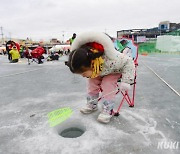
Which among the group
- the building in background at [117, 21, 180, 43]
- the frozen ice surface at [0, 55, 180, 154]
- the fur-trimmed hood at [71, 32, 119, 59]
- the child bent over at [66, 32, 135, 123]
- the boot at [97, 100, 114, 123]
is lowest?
the frozen ice surface at [0, 55, 180, 154]

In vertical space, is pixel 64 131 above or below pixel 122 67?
below

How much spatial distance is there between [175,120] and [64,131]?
1.30 meters

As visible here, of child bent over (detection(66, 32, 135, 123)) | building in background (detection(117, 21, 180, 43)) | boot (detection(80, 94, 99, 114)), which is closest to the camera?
child bent over (detection(66, 32, 135, 123))

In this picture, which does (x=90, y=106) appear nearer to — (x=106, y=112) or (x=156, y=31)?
(x=106, y=112)

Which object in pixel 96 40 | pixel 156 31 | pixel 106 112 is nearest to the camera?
pixel 96 40

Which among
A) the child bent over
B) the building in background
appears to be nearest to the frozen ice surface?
the child bent over

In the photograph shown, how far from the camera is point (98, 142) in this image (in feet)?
5.93

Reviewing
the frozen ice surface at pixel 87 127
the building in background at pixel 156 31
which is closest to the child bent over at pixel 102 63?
the frozen ice surface at pixel 87 127

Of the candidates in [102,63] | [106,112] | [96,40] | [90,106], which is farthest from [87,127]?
[96,40]

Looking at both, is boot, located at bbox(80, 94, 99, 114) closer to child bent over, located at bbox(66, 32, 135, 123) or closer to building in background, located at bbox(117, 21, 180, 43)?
child bent over, located at bbox(66, 32, 135, 123)

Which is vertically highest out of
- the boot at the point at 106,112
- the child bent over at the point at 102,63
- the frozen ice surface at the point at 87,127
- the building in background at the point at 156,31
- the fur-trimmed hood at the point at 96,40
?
the building in background at the point at 156,31

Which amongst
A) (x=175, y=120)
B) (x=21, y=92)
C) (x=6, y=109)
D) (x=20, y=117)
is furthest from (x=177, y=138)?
(x=21, y=92)

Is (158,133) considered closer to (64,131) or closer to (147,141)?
(147,141)

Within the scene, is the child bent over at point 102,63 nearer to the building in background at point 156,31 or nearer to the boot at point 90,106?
the boot at point 90,106
